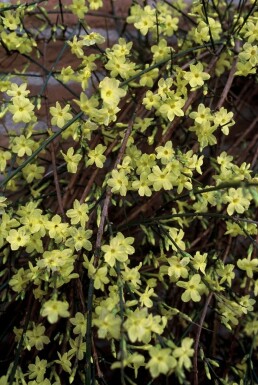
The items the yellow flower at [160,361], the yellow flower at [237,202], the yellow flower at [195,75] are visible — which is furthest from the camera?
the yellow flower at [195,75]

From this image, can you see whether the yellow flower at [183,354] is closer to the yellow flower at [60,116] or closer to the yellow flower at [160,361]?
the yellow flower at [160,361]

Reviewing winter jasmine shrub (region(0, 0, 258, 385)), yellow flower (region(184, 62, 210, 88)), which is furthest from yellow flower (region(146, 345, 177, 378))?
yellow flower (region(184, 62, 210, 88))

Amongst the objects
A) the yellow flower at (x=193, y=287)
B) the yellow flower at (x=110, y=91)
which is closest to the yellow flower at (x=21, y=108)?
the yellow flower at (x=110, y=91)

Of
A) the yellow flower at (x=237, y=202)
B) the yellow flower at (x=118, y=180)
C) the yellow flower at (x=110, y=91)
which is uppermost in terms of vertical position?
the yellow flower at (x=110, y=91)

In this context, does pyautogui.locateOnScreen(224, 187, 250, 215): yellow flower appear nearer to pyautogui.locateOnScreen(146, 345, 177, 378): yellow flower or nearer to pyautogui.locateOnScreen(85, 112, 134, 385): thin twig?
pyautogui.locateOnScreen(85, 112, 134, 385): thin twig

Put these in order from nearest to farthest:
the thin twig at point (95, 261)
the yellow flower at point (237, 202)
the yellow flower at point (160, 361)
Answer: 1. the yellow flower at point (160, 361)
2. the thin twig at point (95, 261)
3. the yellow flower at point (237, 202)

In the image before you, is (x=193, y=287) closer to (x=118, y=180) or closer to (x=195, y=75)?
(x=118, y=180)

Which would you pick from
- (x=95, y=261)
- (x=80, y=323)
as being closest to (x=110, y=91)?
(x=95, y=261)

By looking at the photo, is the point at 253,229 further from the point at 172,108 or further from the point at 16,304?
the point at 16,304
